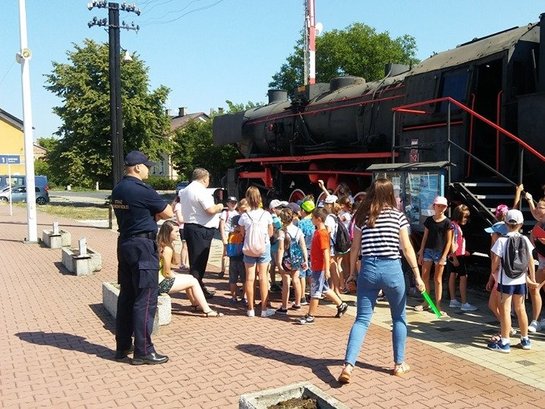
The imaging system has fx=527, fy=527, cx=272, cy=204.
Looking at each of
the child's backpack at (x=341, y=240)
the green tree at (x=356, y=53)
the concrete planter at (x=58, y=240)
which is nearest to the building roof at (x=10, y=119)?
the green tree at (x=356, y=53)

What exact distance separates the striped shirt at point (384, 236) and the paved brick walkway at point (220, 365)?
1168 mm

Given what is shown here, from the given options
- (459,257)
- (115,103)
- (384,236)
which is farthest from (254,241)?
(115,103)

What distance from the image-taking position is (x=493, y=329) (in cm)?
636

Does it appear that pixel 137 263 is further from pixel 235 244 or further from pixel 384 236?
pixel 235 244

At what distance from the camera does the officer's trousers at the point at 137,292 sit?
522 centimetres

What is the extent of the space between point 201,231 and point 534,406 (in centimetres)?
451

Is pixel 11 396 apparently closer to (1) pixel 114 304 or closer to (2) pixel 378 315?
(1) pixel 114 304

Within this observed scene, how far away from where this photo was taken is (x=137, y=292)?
17.3 feet

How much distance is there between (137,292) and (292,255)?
2.31m

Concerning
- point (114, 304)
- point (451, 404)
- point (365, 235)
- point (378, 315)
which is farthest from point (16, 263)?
point (451, 404)

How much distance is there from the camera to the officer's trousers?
17.1 ft

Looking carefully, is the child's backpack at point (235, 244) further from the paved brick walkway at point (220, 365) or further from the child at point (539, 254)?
the child at point (539, 254)

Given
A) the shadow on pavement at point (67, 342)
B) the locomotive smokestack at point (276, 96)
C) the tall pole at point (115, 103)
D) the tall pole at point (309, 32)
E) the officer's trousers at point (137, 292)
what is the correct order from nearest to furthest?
the officer's trousers at point (137, 292), the shadow on pavement at point (67, 342), the tall pole at point (115, 103), the locomotive smokestack at point (276, 96), the tall pole at point (309, 32)

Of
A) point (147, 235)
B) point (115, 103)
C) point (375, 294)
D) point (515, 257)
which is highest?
point (115, 103)
